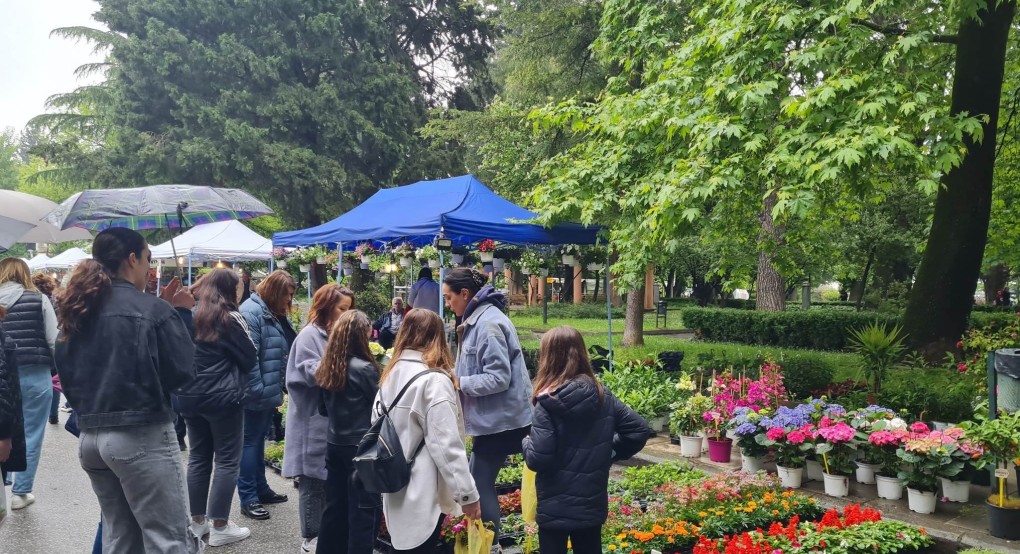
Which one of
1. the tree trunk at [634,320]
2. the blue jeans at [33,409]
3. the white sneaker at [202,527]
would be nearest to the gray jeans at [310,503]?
the white sneaker at [202,527]

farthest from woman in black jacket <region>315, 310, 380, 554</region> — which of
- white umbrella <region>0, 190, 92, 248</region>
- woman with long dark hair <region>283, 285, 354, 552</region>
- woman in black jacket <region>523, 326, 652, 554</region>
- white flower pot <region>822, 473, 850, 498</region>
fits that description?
white flower pot <region>822, 473, 850, 498</region>

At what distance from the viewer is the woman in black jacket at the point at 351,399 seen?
12.6 feet

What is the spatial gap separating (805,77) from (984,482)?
4.18 metres

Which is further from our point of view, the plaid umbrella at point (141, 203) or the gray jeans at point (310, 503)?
the plaid umbrella at point (141, 203)

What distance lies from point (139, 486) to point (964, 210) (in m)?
10.2

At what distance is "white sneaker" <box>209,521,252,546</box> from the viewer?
193 inches

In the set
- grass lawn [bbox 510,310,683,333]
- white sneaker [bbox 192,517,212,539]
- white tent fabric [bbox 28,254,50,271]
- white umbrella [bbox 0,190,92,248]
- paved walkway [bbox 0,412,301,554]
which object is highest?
white umbrella [bbox 0,190,92,248]

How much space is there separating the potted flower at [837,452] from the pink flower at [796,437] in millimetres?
123

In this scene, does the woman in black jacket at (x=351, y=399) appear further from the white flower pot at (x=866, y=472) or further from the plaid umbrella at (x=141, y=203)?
the white flower pot at (x=866, y=472)

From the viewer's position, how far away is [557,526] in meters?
3.31

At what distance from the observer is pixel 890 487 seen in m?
5.55

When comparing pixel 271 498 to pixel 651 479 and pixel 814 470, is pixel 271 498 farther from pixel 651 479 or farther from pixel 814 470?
pixel 814 470

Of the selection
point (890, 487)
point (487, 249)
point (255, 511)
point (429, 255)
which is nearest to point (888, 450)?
point (890, 487)

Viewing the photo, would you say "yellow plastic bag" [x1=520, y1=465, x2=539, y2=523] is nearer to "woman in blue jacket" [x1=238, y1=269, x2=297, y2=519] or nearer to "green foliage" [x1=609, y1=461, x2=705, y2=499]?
"green foliage" [x1=609, y1=461, x2=705, y2=499]
